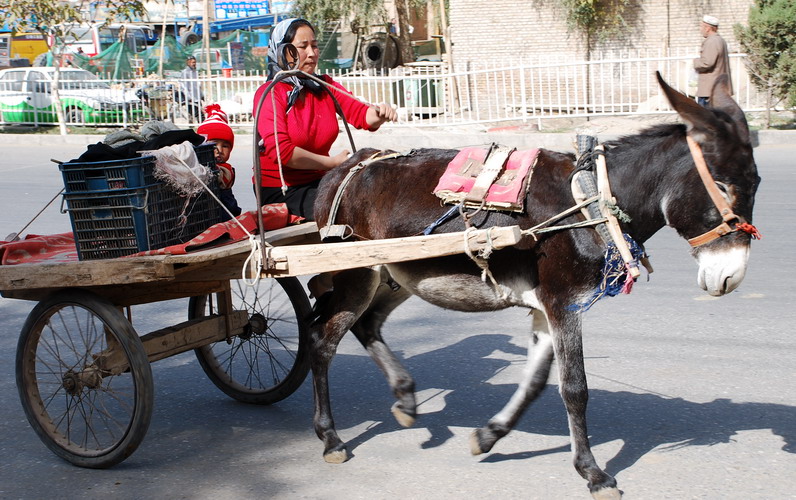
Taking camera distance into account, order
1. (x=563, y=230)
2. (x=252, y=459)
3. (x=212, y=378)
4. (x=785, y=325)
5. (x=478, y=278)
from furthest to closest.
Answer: (x=785, y=325) < (x=212, y=378) < (x=252, y=459) < (x=478, y=278) < (x=563, y=230)

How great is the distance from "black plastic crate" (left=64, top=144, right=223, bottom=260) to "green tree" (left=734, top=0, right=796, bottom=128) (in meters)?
13.8

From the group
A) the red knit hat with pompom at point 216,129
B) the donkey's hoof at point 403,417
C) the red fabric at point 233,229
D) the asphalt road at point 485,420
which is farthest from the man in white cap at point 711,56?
the donkey's hoof at point 403,417

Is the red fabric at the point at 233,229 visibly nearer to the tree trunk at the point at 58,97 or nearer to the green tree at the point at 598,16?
the tree trunk at the point at 58,97

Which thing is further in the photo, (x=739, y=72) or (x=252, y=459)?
(x=739, y=72)

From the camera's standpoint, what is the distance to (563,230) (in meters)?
3.76

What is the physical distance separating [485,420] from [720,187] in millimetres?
1844

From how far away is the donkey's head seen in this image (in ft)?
11.5

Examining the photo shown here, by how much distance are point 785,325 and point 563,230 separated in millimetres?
2962

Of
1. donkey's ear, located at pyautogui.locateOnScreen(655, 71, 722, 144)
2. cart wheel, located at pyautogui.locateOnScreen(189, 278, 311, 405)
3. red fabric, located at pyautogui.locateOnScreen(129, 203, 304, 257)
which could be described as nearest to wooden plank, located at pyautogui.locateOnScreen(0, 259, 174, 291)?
red fabric, located at pyautogui.locateOnScreen(129, 203, 304, 257)

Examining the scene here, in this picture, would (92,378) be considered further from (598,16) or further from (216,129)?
(598,16)

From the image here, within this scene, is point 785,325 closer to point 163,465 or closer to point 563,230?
point 563,230

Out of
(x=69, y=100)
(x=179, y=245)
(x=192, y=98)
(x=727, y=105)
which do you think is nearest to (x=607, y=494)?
(x=727, y=105)

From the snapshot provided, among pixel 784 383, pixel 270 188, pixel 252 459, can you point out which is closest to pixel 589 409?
pixel 784 383

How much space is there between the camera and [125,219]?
161 inches
